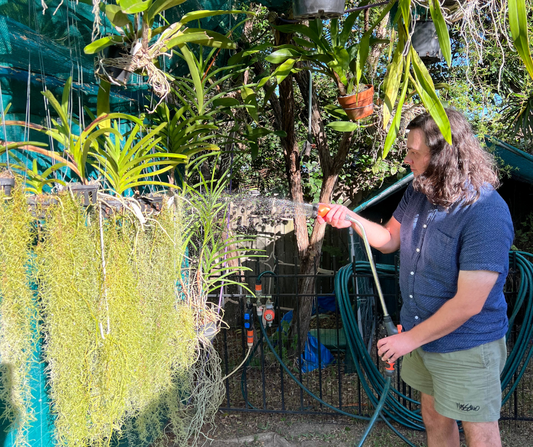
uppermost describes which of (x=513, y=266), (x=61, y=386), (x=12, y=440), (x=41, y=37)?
(x=41, y=37)

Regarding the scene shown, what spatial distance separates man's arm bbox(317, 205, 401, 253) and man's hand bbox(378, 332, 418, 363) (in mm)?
459

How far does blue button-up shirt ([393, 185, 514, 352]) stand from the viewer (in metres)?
1.53

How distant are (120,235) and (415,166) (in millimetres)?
1137

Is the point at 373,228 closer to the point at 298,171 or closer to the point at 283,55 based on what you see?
the point at 283,55

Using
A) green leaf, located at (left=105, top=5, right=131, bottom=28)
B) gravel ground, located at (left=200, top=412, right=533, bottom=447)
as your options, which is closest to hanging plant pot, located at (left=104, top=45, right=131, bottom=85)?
green leaf, located at (left=105, top=5, right=131, bottom=28)

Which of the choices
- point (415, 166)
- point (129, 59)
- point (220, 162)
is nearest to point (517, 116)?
point (220, 162)

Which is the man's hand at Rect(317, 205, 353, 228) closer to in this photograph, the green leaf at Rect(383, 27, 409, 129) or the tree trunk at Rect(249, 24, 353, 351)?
the green leaf at Rect(383, 27, 409, 129)

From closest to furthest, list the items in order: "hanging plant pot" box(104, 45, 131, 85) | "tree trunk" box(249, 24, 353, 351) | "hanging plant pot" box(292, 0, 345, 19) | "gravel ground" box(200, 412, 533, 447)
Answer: "hanging plant pot" box(104, 45, 131, 85)
"hanging plant pot" box(292, 0, 345, 19)
"gravel ground" box(200, 412, 533, 447)
"tree trunk" box(249, 24, 353, 351)

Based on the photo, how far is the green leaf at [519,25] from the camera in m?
1.19

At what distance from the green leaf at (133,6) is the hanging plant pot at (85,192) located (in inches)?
22.8

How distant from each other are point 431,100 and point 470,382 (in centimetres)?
98

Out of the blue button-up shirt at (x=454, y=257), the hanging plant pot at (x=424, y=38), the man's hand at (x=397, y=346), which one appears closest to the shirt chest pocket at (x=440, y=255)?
the blue button-up shirt at (x=454, y=257)

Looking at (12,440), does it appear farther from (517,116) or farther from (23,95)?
(517,116)

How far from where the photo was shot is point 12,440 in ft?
5.63
